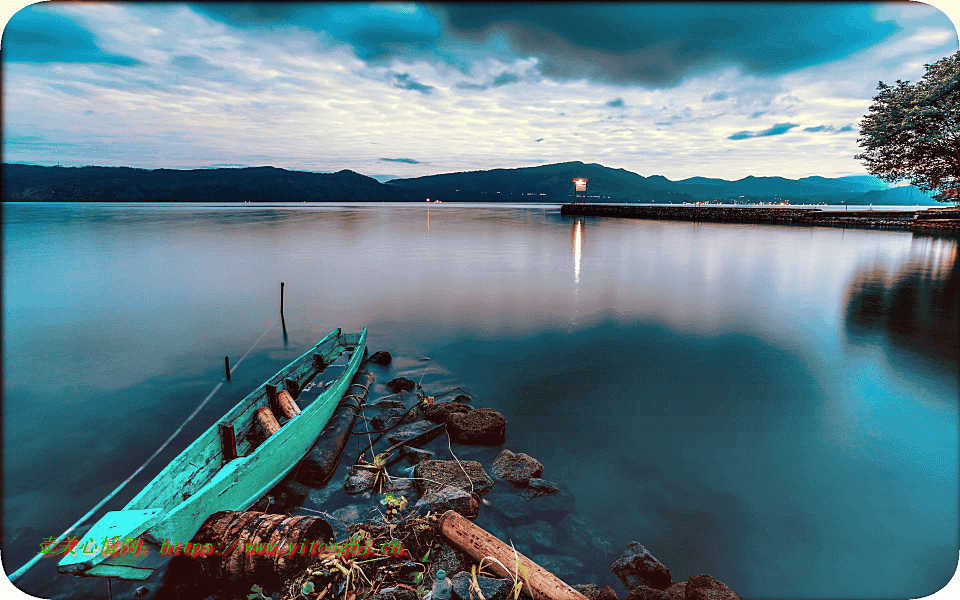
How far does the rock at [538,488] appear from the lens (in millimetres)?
6707

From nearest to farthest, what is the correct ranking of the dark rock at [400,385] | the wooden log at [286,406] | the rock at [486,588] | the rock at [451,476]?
the rock at [486,588], the rock at [451,476], the wooden log at [286,406], the dark rock at [400,385]

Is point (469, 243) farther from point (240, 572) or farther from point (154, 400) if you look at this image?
point (240, 572)

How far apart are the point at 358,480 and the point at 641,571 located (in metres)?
4.42

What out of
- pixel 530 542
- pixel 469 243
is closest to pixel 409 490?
pixel 530 542

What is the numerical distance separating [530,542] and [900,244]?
56971mm

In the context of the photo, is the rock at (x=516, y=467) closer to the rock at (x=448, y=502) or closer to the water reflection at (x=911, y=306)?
the rock at (x=448, y=502)

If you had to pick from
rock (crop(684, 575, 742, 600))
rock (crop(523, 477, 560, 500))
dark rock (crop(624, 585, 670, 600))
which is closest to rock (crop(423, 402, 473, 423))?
rock (crop(523, 477, 560, 500))

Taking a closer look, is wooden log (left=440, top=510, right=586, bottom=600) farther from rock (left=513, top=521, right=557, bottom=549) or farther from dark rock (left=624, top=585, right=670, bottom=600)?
rock (left=513, top=521, right=557, bottom=549)

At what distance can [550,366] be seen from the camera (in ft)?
40.4

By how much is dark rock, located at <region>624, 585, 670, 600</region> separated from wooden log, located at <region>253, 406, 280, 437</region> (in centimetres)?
602

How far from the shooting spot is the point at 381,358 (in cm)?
1256

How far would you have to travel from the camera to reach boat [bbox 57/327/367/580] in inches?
164

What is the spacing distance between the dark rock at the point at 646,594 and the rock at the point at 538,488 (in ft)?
6.95

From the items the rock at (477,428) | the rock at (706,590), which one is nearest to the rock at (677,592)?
the rock at (706,590)
